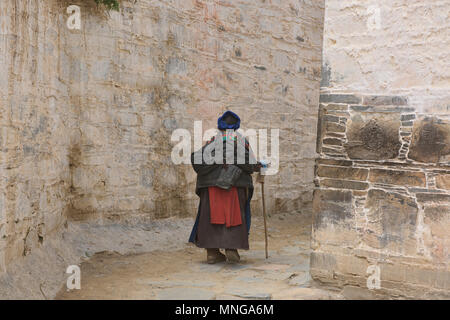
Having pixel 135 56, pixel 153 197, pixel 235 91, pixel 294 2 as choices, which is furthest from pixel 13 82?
pixel 294 2

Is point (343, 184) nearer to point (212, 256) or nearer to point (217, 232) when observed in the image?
point (217, 232)

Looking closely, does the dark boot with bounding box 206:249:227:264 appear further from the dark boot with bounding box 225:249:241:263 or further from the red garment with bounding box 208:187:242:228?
the red garment with bounding box 208:187:242:228

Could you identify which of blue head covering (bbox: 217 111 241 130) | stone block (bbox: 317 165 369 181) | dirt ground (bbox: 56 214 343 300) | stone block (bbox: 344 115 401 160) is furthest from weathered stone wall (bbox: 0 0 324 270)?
stone block (bbox: 344 115 401 160)

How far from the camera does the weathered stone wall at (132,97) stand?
14.2 ft

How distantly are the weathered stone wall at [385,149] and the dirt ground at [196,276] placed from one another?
16.7 inches

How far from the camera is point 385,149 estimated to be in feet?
12.6

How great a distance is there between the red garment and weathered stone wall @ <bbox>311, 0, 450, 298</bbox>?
4.23ft

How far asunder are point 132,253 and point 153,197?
0.94 meters

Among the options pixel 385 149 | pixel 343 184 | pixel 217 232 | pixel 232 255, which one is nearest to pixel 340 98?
pixel 385 149

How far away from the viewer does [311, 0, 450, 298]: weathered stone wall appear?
3.68 metres

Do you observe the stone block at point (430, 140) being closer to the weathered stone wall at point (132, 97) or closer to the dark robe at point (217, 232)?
the dark robe at point (217, 232)

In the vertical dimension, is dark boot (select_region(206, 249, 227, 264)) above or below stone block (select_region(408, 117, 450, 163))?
below

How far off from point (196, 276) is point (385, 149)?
2.21m

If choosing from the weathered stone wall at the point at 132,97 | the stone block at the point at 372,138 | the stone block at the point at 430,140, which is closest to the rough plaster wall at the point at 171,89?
the weathered stone wall at the point at 132,97
